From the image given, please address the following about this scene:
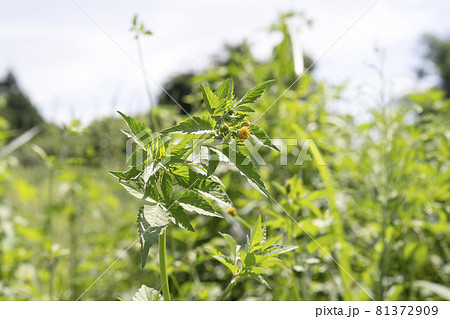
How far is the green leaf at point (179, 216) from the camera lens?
1.26ft

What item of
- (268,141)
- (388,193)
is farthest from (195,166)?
(388,193)

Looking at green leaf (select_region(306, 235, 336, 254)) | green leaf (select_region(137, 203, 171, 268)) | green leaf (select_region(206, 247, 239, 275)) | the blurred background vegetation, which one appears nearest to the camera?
green leaf (select_region(137, 203, 171, 268))

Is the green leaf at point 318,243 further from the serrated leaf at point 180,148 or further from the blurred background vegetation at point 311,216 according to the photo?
the serrated leaf at point 180,148

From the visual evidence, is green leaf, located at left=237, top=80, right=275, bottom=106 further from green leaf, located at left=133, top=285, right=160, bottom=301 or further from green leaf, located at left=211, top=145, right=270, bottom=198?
green leaf, located at left=133, top=285, right=160, bottom=301

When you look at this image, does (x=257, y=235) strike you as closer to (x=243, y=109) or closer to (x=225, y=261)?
(x=225, y=261)

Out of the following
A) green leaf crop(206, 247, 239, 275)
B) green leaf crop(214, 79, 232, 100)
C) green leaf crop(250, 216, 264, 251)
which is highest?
green leaf crop(214, 79, 232, 100)

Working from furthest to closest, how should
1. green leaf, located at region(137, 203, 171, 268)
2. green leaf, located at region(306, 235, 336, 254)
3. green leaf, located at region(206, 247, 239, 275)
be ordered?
green leaf, located at region(306, 235, 336, 254) → green leaf, located at region(206, 247, 239, 275) → green leaf, located at region(137, 203, 171, 268)

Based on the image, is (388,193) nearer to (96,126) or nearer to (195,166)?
(195,166)

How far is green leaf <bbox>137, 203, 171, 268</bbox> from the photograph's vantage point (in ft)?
1.12

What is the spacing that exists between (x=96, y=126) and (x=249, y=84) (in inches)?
29.8

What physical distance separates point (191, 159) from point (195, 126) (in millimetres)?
50

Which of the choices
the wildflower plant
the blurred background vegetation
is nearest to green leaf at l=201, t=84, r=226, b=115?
the wildflower plant

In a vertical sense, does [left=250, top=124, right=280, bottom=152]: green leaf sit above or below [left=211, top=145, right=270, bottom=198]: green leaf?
above

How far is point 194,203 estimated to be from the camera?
400mm
